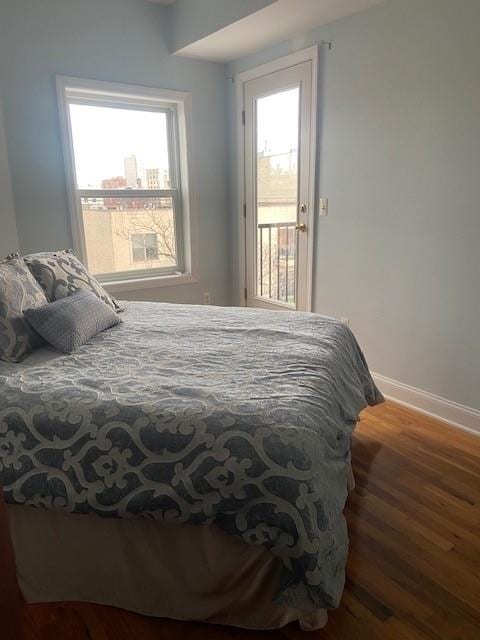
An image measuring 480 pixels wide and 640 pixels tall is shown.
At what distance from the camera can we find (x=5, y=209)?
3.00 metres

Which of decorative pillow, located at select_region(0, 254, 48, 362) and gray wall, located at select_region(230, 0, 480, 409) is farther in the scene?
gray wall, located at select_region(230, 0, 480, 409)

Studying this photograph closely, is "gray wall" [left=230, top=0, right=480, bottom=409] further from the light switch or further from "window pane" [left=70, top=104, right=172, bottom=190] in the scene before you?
"window pane" [left=70, top=104, right=172, bottom=190]

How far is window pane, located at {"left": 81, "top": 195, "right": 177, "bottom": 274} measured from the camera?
3557 millimetres

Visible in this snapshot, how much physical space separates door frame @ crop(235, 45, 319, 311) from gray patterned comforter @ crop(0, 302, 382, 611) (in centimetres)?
176

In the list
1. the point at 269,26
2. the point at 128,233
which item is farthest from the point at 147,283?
the point at 269,26

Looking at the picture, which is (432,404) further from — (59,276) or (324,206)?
(59,276)

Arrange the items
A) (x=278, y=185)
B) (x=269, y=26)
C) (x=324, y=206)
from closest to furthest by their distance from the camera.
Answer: (x=269, y=26), (x=324, y=206), (x=278, y=185)

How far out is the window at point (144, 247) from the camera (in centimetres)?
381

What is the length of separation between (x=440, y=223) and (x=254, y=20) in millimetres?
1695

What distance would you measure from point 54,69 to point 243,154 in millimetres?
1506

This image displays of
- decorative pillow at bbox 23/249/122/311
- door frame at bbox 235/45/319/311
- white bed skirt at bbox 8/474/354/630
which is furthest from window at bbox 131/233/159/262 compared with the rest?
white bed skirt at bbox 8/474/354/630

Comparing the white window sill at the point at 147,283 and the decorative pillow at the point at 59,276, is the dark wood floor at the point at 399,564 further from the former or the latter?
the white window sill at the point at 147,283

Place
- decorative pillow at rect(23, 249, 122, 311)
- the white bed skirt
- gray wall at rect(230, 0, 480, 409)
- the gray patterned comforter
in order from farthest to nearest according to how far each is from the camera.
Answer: gray wall at rect(230, 0, 480, 409)
decorative pillow at rect(23, 249, 122, 311)
the white bed skirt
the gray patterned comforter

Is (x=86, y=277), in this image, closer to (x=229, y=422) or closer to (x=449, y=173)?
(x=229, y=422)
